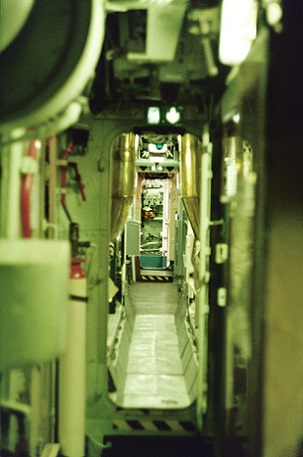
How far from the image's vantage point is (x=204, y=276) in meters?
4.86

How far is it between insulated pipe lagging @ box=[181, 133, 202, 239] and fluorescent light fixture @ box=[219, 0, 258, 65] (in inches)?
163

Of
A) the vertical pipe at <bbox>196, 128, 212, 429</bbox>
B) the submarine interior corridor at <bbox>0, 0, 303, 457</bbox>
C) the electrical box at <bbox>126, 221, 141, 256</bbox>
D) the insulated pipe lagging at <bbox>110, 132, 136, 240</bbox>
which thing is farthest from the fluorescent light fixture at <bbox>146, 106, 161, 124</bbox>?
the electrical box at <bbox>126, 221, 141, 256</bbox>

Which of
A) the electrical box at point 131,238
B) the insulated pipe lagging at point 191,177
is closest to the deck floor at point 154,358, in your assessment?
the electrical box at point 131,238

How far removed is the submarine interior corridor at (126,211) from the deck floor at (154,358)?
0.16ft

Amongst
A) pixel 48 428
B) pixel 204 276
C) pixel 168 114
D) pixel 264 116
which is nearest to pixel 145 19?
pixel 168 114

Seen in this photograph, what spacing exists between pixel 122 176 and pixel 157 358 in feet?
9.81

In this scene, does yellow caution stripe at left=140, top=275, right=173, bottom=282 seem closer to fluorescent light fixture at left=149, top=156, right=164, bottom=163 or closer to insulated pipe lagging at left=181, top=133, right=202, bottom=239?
fluorescent light fixture at left=149, top=156, right=164, bottom=163

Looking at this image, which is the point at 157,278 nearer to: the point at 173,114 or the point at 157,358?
the point at 157,358

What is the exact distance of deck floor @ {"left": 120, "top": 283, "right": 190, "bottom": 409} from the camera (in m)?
5.54

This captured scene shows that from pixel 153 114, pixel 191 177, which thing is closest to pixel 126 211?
pixel 191 177

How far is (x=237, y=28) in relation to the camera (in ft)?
9.94

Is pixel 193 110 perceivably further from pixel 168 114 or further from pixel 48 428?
pixel 48 428

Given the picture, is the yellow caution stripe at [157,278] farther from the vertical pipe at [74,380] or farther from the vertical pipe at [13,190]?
the vertical pipe at [13,190]

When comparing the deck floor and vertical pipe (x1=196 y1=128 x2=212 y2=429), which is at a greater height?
vertical pipe (x1=196 y1=128 x2=212 y2=429)
